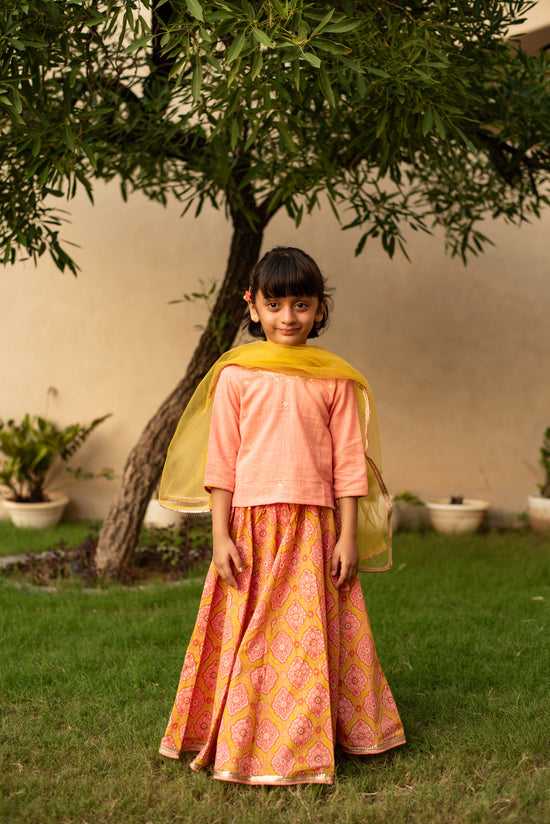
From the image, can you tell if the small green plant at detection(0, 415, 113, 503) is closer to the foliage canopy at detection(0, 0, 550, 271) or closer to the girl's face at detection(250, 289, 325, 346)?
the foliage canopy at detection(0, 0, 550, 271)

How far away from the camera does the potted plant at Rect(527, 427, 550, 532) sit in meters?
5.84

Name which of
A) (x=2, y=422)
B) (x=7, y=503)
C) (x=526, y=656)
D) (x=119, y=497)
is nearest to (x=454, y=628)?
(x=526, y=656)

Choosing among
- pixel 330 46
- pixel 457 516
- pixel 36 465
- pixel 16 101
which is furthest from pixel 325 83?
pixel 36 465

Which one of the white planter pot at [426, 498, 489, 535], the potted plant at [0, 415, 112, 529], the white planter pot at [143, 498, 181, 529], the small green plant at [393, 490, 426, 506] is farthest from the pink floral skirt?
the potted plant at [0, 415, 112, 529]

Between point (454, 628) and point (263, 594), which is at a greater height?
point (263, 594)

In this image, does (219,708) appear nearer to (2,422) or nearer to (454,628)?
(454,628)

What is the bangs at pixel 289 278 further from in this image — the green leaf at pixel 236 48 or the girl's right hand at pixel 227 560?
the girl's right hand at pixel 227 560

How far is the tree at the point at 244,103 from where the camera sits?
7.80 feet

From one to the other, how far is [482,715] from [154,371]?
4.39 meters

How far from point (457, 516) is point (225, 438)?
160 inches

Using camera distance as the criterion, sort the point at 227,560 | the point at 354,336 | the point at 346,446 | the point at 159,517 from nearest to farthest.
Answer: the point at 227,560 < the point at 346,446 < the point at 159,517 < the point at 354,336

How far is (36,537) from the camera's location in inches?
222

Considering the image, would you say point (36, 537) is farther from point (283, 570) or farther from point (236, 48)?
point (236, 48)

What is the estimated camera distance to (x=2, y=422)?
6.38m
